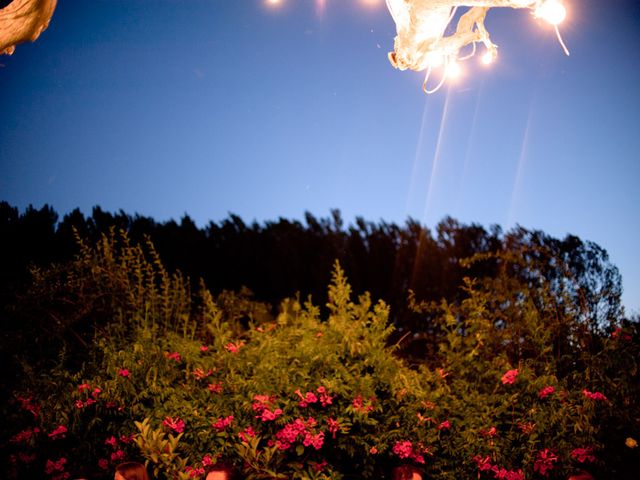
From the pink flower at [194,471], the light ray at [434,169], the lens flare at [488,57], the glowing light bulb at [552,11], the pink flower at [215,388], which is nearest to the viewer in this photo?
the glowing light bulb at [552,11]

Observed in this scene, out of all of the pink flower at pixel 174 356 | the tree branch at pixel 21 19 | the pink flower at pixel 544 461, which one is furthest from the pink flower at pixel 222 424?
the tree branch at pixel 21 19

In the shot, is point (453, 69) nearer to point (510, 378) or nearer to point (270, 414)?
point (270, 414)

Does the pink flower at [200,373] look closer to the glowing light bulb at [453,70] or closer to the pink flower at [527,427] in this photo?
the pink flower at [527,427]

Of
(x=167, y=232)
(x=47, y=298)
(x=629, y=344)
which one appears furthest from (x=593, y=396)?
(x=167, y=232)

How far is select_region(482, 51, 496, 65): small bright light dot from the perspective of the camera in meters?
1.24

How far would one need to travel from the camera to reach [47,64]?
7176mm

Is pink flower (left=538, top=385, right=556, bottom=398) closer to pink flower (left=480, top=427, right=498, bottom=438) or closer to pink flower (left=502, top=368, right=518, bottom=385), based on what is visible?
pink flower (left=502, top=368, right=518, bottom=385)

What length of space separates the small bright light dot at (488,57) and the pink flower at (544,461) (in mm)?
2016

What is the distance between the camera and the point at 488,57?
49.5 inches

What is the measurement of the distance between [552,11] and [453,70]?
1.15 ft

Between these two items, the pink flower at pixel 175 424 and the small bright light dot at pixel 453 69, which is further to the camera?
the pink flower at pixel 175 424

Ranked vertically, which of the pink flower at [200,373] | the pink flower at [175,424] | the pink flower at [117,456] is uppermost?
the pink flower at [200,373]

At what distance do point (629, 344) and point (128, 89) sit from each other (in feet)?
61.8

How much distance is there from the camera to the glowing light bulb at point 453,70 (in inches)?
50.9
